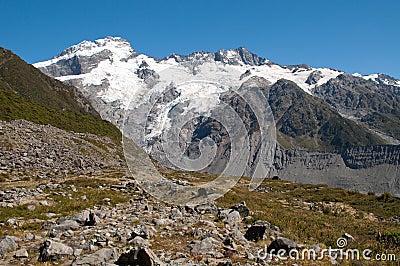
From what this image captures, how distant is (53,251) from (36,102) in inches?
6096

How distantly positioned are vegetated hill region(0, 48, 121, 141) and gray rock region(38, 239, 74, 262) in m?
59.6

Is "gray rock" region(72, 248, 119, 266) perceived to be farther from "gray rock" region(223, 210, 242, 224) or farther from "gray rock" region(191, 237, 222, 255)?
"gray rock" region(223, 210, 242, 224)

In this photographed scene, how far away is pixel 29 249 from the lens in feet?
41.0

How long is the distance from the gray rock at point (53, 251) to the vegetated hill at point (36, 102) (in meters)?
59.6

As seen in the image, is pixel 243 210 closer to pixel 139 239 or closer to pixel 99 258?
pixel 139 239

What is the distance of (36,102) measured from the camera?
5930 inches

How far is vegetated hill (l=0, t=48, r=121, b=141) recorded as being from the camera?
78.2 m

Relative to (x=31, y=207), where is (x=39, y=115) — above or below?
above

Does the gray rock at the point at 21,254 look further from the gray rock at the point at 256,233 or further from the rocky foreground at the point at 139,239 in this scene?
the gray rock at the point at 256,233

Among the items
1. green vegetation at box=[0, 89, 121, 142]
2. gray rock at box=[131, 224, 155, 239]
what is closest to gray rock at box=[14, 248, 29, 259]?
gray rock at box=[131, 224, 155, 239]

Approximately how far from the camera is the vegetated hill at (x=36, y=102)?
78219mm

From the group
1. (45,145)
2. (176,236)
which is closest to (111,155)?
(45,145)

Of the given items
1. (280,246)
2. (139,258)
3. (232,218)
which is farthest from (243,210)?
(139,258)

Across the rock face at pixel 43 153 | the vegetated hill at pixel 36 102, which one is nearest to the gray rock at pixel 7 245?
the rock face at pixel 43 153
